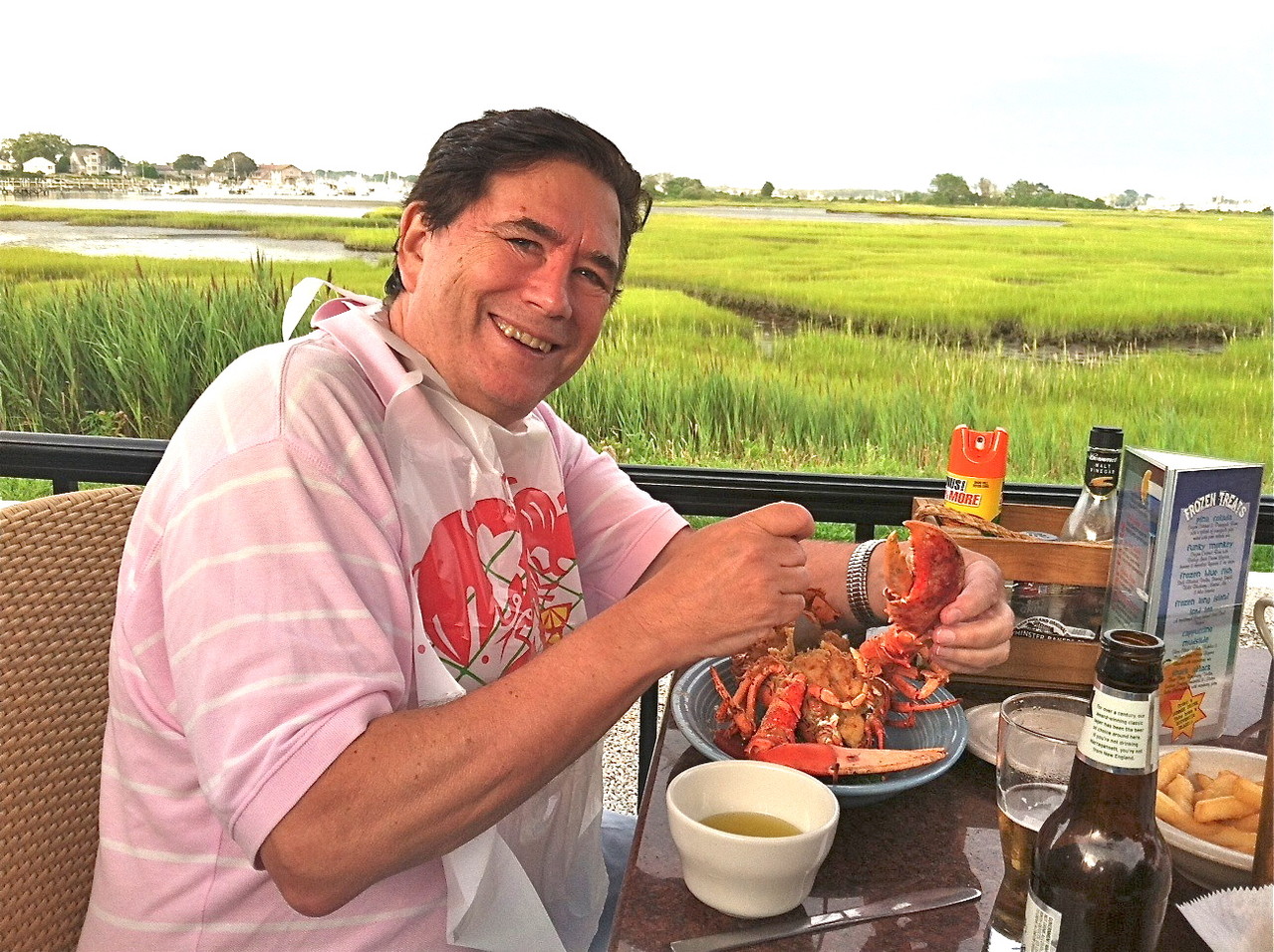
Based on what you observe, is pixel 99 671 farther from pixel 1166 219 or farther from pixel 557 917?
pixel 1166 219

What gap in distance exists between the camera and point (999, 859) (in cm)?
103

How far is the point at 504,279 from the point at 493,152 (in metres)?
0.17

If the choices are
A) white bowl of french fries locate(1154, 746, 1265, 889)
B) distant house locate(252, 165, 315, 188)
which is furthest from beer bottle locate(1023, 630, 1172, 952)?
distant house locate(252, 165, 315, 188)

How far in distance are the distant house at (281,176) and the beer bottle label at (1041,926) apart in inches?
83.6

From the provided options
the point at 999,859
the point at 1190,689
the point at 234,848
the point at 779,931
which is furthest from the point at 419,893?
the point at 1190,689

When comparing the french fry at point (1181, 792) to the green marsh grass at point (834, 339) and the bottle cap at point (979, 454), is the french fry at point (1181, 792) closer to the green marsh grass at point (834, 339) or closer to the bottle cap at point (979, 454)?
the bottle cap at point (979, 454)

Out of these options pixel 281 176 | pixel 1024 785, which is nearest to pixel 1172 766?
pixel 1024 785

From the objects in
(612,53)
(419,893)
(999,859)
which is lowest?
(419,893)

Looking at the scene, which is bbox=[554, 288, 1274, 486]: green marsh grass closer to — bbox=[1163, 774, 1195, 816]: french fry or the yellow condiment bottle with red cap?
the yellow condiment bottle with red cap

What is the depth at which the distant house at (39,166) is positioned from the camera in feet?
7.53

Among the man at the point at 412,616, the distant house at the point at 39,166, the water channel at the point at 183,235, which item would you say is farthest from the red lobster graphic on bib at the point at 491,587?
the distant house at the point at 39,166

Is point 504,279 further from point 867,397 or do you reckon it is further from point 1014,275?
point 1014,275

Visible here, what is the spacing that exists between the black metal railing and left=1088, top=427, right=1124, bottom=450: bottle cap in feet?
2.02

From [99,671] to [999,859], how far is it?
43.4 inches
